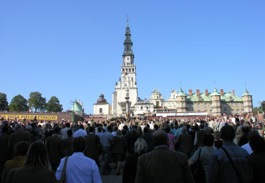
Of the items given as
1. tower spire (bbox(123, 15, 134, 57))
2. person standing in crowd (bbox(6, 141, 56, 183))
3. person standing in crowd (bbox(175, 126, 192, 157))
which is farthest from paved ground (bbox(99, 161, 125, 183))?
tower spire (bbox(123, 15, 134, 57))

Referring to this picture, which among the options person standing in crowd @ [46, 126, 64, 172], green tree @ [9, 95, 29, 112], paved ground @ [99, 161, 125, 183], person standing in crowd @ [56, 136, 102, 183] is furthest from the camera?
green tree @ [9, 95, 29, 112]

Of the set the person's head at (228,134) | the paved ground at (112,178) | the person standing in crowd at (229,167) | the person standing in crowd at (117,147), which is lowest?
the paved ground at (112,178)

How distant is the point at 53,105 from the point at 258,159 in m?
131

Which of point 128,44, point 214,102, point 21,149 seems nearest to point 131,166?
point 21,149

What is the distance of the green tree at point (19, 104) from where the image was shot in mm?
115744

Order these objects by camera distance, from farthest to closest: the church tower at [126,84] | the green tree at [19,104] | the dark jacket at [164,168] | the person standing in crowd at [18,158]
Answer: the church tower at [126,84] < the green tree at [19,104] < the person standing in crowd at [18,158] < the dark jacket at [164,168]

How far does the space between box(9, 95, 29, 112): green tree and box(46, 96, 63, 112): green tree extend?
8729 millimetres

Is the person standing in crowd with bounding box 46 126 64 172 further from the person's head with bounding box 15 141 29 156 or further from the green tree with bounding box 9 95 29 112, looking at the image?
the green tree with bounding box 9 95 29 112

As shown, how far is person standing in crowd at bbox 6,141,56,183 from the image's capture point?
14.2ft

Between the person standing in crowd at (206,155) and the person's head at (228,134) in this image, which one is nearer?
the person's head at (228,134)

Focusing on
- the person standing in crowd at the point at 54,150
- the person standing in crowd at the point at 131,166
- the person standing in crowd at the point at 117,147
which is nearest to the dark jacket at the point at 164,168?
the person standing in crowd at the point at 131,166

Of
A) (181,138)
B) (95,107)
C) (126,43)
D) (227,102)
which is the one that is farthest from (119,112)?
(181,138)

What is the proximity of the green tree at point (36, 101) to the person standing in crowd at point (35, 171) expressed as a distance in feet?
409

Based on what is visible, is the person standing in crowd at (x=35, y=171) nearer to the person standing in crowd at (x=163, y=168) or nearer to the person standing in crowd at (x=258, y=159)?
the person standing in crowd at (x=163, y=168)
